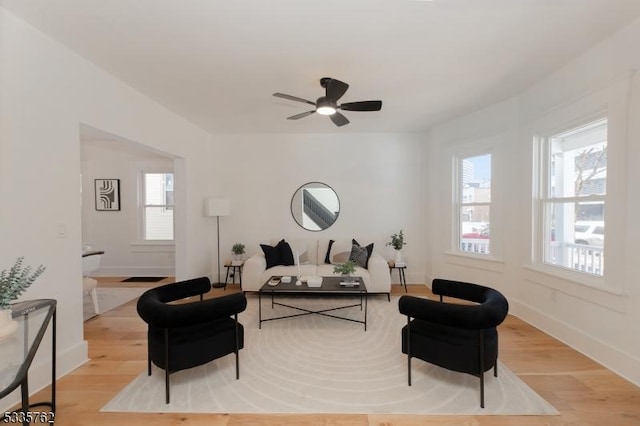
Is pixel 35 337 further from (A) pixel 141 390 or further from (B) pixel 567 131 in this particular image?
(B) pixel 567 131

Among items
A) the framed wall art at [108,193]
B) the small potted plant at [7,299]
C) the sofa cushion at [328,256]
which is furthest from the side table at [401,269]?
the framed wall art at [108,193]

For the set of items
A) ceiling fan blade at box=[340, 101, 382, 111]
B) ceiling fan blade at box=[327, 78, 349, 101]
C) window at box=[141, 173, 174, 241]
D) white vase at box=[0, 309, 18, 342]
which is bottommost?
white vase at box=[0, 309, 18, 342]

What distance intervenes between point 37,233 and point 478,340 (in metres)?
3.45

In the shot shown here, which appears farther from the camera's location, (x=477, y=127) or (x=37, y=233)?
(x=477, y=127)

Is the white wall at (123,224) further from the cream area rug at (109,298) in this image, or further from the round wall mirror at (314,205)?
the round wall mirror at (314,205)

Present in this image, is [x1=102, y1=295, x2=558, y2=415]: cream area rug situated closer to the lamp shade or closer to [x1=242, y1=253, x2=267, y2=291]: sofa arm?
[x1=242, y1=253, x2=267, y2=291]: sofa arm

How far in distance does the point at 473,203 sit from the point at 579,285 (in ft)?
5.90

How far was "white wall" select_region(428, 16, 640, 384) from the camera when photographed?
7.67ft

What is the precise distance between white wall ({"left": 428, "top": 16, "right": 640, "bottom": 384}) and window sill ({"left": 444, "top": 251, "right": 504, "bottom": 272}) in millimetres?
14

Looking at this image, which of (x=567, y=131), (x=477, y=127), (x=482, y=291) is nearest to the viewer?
(x=482, y=291)

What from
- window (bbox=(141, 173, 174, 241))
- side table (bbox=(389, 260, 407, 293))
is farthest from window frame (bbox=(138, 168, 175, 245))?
side table (bbox=(389, 260, 407, 293))

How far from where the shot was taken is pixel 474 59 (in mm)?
A: 2682

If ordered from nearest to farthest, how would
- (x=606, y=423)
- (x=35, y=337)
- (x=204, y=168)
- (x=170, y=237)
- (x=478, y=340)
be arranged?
(x=35, y=337) < (x=606, y=423) < (x=478, y=340) < (x=204, y=168) < (x=170, y=237)

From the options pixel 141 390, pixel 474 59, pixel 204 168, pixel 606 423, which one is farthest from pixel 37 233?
pixel 606 423
